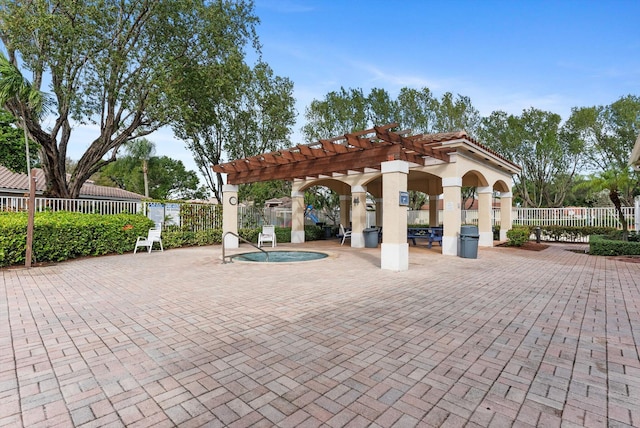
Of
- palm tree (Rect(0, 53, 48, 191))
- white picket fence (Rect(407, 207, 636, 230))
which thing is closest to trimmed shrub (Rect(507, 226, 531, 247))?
white picket fence (Rect(407, 207, 636, 230))

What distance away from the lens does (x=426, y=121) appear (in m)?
20.5

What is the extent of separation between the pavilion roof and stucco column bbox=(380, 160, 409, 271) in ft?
1.22

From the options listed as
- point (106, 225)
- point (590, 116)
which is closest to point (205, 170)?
point (106, 225)

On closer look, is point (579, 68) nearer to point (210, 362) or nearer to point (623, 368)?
point (623, 368)

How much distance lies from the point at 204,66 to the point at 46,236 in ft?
32.3

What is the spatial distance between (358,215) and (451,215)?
4186 millimetres

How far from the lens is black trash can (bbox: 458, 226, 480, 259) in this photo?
34.4ft

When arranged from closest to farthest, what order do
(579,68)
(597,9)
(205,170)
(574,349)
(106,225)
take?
(574,349), (597,9), (106,225), (579,68), (205,170)

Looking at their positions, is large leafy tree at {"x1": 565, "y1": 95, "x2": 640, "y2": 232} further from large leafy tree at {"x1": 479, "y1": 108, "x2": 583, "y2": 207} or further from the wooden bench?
the wooden bench

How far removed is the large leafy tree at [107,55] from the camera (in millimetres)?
11703

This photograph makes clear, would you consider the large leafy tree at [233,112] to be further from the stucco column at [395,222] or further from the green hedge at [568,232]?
the green hedge at [568,232]

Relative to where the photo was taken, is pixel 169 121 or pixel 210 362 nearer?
pixel 210 362

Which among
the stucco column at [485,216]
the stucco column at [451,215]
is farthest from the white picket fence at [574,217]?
the stucco column at [451,215]

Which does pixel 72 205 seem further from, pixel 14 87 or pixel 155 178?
pixel 155 178
